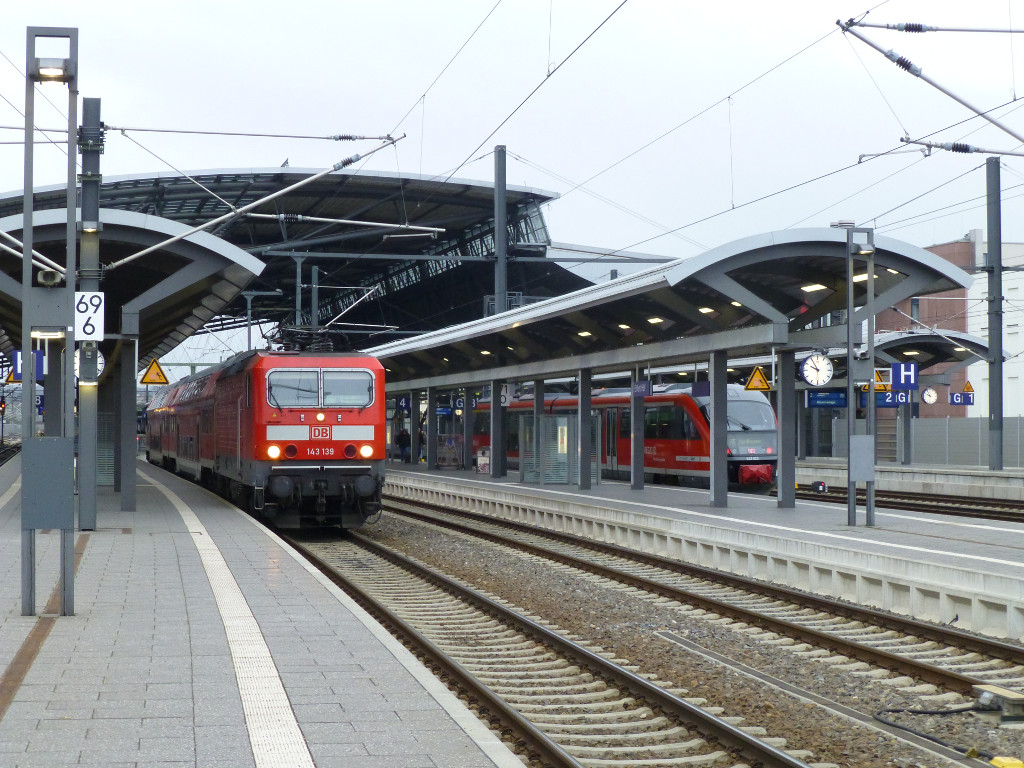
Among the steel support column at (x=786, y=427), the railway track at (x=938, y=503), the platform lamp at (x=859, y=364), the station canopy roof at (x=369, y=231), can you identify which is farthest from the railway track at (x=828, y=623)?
the station canopy roof at (x=369, y=231)

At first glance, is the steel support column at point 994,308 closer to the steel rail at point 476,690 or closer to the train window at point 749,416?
the train window at point 749,416

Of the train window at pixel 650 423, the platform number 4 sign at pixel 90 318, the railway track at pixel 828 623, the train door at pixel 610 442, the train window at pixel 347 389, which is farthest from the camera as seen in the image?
the train door at pixel 610 442

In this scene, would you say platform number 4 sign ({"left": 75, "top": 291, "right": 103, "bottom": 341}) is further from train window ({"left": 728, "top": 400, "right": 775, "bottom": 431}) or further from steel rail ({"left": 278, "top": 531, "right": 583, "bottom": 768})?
train window ({"left": 728, "top": 400, "right": 775, "bottom": 431})

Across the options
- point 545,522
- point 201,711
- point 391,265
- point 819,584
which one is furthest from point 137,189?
point 201,711

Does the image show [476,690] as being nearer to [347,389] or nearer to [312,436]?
[312,436]

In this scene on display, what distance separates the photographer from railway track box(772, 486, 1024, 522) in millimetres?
22266

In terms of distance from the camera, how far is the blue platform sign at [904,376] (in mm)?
28906

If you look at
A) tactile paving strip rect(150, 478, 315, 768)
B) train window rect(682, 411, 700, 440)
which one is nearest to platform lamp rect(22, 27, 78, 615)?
tactile paving strip rect(150, 478, 315, 768)

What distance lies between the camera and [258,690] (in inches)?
272

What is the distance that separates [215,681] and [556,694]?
→ 7.90 ft

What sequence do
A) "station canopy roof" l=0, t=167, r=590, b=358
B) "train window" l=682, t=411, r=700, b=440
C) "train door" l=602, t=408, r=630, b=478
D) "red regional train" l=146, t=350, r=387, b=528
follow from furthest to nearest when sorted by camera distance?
"station canopy roof" l=0, t=167, r=590, b=358 → "train door" l=602, t=408, r=630, b=478 → "train window" l=682, t=411, r=700, b=440 → "red regional train" l=146, t=350, r=387, b=528

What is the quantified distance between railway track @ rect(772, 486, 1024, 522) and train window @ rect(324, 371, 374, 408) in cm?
1137

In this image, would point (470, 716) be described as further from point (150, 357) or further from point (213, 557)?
point (150, 357)

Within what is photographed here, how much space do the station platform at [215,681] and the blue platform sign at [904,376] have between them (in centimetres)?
2030
